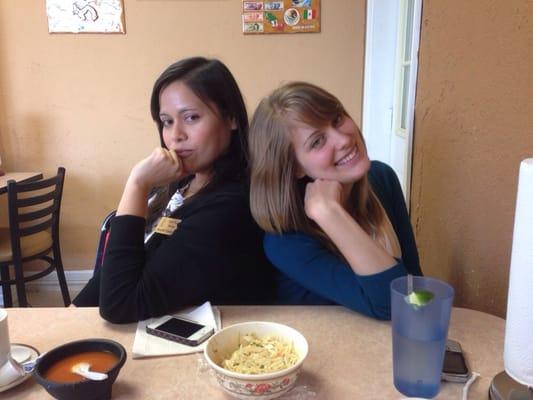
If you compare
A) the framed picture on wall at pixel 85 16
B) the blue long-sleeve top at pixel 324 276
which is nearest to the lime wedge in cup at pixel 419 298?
the blue long-sleeve top at pixel 324 276

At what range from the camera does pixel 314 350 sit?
847mm

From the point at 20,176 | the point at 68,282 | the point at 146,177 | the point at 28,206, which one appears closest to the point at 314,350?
the point at 146,177

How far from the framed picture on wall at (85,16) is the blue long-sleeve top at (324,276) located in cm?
221

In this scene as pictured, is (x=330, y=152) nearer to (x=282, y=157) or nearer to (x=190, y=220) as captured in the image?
(x=282, y=157)

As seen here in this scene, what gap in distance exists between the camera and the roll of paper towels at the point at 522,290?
610 mm

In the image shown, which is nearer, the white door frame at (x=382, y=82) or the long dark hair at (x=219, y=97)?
the long dark hair at (x=219, y=97)

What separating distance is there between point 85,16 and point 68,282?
1694 mm

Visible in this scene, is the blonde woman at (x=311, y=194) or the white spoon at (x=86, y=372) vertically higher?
the blonde woman at (x=311, y=194)

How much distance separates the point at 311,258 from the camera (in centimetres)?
102

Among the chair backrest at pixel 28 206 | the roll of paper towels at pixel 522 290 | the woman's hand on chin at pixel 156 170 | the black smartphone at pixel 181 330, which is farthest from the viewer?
the chair backrest at pixel 28 206

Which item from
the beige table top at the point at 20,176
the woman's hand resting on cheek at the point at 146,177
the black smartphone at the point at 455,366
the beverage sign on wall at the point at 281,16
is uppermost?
Result: the beverage sign on wall at the point at 281,16

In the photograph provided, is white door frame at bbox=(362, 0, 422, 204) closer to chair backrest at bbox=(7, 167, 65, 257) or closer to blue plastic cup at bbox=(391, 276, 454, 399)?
blue plastic cup at bbox=(391, 276, 454, 399)

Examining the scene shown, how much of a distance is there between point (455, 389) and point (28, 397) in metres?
0.67

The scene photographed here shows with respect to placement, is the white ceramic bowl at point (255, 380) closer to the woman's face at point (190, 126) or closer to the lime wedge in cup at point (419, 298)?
the lime wedge in cup at point (419, 298)
